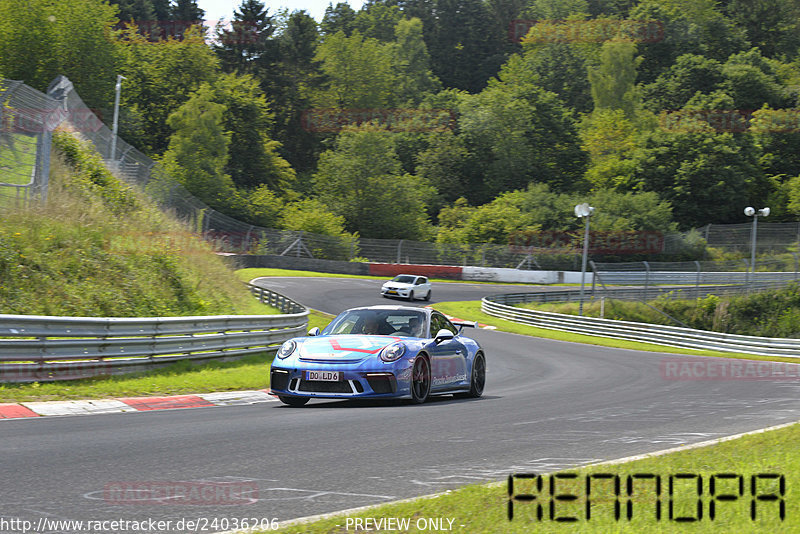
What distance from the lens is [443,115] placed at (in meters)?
94.1

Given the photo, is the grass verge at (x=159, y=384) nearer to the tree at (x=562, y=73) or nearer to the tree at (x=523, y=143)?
the tree at (x=523, y=143)

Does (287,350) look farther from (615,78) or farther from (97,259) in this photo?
(615,78)

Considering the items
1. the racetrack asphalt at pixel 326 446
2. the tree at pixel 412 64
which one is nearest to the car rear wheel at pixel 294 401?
the racetrack asphalt at pixel 326 446

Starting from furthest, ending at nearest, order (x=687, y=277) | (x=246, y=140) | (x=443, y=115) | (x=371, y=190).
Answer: (x=443, y=115) < (x=246, y=140) < (x=371, y=190) < (x=687, y=277)

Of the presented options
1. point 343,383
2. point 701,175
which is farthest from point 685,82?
point 343,383

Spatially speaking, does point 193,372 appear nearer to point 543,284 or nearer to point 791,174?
point 543,284

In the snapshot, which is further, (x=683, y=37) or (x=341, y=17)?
(x=341, y=17)

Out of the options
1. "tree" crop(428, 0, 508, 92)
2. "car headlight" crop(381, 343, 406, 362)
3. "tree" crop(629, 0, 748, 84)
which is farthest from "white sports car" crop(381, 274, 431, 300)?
"tree" crop(428, 0, 508, 92)

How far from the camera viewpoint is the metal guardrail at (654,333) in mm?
29688

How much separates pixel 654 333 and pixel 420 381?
23.9m

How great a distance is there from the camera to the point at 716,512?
509cm

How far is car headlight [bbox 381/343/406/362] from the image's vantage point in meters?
10.9

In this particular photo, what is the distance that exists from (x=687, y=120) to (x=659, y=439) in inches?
2960

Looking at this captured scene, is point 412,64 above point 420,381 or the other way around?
above
